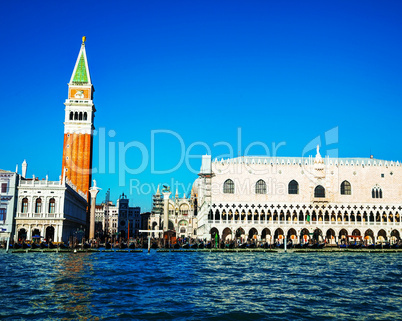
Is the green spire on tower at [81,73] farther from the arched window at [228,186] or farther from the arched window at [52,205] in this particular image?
the arched window at [228,186]

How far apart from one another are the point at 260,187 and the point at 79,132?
27589 mm

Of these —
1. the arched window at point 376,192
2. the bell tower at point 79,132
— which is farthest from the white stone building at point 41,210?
the arched window at point 376,192

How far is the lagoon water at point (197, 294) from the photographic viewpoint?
13.5 meters

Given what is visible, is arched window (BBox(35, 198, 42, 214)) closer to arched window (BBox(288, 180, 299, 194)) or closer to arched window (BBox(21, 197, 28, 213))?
arched window (BBox(21, 197, 28, 213))

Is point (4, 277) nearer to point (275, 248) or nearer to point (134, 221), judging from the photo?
point (275, 248)

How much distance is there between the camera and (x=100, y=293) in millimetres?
16656

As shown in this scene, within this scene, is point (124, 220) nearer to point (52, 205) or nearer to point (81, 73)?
point (81, 73)

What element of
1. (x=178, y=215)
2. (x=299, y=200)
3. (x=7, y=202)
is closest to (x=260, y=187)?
(x=299, y=200)

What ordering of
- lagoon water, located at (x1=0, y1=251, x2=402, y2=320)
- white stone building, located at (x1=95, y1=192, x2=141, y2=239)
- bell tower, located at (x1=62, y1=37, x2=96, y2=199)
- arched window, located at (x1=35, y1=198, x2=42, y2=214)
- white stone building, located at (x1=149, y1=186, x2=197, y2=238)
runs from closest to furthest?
lagoon water, located at (x1=0, y1=251, x2=402, y2=320), arched window, located at (x1=35, y1=198, x2=42, y2=214), bell tower, located at (x1=62, y1=37, x2=96, y2=199), white stone building, located at (x1=149, y1=186, x2=197, y2=238), white stone building, located at (x1=95, y1=192, x2=141, y2=239)

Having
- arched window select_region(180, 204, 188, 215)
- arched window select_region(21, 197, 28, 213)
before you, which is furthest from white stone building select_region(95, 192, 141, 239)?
arched window select_region(21, 197, 28, 213)

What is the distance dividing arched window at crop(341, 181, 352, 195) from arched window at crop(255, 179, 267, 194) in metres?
9.59

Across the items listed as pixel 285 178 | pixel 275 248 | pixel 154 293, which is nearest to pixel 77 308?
pixel 154 293

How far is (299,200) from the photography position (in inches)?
2229

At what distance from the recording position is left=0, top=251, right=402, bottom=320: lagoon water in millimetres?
13484
